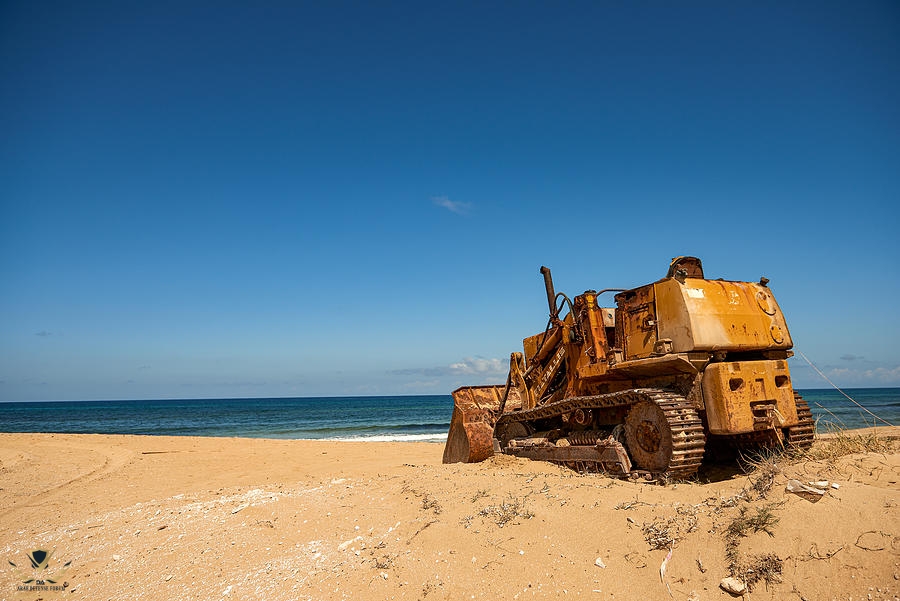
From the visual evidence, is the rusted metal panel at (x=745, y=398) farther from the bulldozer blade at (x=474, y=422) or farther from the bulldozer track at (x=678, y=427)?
the bulldozer blade at (x=474, y=422)

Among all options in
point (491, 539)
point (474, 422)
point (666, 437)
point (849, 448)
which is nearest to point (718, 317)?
point (666, 437)

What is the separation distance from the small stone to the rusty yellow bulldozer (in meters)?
→ 2.86

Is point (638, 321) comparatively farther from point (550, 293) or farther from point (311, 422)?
point (311, 422)

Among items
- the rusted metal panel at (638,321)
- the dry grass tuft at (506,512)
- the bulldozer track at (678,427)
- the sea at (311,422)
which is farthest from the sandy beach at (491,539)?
the sea at (311,422)

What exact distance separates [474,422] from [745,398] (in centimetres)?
518

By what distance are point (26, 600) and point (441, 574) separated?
4.09 meters

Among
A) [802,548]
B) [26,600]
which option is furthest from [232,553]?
[802,548]

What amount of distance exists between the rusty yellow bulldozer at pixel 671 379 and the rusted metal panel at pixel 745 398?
0.5 inches

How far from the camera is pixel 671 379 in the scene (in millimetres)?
7430

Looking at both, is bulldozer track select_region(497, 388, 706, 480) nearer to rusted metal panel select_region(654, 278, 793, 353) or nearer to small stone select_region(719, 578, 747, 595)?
rusted metal panel select_region(654, 278, 793, 353)

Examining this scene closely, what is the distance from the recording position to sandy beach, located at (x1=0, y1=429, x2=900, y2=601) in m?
3.77

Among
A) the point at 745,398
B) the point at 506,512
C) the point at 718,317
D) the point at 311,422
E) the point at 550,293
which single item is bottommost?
the point at 311,422

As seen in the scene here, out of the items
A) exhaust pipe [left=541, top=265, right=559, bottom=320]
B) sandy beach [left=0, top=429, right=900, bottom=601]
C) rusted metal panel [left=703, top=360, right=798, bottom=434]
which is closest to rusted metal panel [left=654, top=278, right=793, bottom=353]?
rusted metal panel [left=703, top=360, right=798, bottom=434]

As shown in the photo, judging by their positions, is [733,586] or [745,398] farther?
[745,398]
